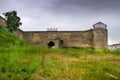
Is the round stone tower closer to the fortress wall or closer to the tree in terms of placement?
the fortress wall

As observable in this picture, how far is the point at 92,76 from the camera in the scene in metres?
8.15

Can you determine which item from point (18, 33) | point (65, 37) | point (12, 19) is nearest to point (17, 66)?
point (12, 19)

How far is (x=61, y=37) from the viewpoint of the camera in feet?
117

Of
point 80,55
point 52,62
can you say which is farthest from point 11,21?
point 52,62

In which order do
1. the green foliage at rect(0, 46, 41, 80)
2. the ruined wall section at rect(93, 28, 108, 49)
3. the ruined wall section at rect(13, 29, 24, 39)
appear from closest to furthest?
the green foliage at rect(0, 46, 41, 80) → the ruined wall section at rect(13, 29, 24, 39) → the ruined wall section at rect(93, 28, 108, 49)

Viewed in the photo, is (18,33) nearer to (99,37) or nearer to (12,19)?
(99,37)

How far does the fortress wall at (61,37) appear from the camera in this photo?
35.2 metres

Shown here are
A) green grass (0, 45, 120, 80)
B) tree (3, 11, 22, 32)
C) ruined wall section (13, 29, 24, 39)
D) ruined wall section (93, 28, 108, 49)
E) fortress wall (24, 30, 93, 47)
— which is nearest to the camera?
green grass (0, 45, 120, 80)

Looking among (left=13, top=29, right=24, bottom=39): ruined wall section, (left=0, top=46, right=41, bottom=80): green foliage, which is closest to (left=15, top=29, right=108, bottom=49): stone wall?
(left=13, top=29, right=24, bottom=39): ruined wall section

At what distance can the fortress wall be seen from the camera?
3516cm

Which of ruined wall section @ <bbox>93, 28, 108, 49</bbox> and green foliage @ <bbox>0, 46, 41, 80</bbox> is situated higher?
ruined wall section @ <bbox>93, 28, 108, 49</bbox>


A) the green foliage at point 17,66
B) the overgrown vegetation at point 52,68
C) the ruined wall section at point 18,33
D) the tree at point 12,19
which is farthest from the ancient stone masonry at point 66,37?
the green foliage at point 17,66

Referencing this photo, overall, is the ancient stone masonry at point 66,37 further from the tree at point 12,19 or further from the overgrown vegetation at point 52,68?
the overgrown vegetation at point 52,68

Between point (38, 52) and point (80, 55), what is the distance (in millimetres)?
1192
